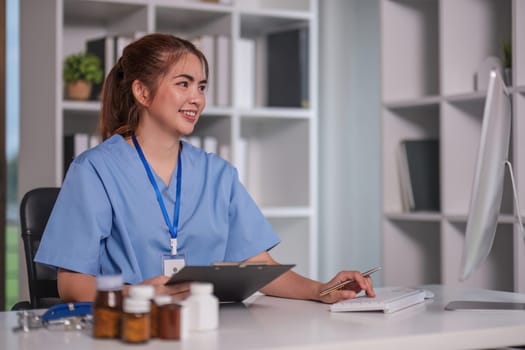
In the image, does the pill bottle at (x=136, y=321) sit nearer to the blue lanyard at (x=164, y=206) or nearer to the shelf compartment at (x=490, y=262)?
the blue lanyard at (x=164, y=206)

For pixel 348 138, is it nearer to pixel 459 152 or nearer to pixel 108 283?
pixel 459 152

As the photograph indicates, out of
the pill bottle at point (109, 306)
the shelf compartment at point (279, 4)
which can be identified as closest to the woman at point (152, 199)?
the pill bottle at point (109, 306)

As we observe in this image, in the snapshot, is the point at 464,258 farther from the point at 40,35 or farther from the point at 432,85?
the point at 40,35

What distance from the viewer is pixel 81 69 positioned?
3525mm

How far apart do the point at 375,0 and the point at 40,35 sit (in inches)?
76.3

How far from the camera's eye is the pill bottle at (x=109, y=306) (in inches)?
55.6

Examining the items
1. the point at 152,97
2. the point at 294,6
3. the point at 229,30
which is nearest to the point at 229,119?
the point at 229,30

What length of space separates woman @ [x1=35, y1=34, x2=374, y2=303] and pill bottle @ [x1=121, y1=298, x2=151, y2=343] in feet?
1.68

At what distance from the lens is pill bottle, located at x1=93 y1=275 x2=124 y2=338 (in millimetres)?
1413

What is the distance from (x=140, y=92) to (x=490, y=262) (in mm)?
1594

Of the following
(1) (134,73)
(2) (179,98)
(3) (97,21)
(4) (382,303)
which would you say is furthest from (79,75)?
(4) (382,303)

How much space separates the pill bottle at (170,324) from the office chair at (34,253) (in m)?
0.95

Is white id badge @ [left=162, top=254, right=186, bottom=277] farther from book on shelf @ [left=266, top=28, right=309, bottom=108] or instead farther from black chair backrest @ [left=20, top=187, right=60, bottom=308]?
book on shelf @ [left=266, top=28, right=309, bottom=108]

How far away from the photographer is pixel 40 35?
3.55 m
